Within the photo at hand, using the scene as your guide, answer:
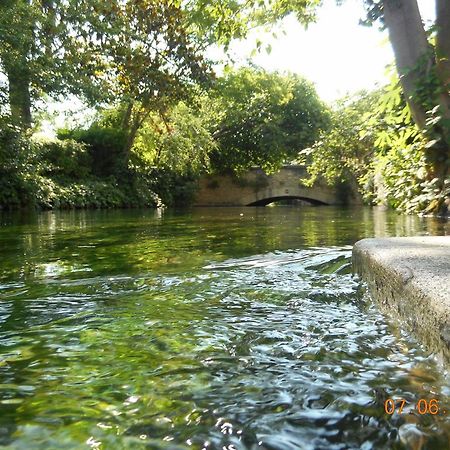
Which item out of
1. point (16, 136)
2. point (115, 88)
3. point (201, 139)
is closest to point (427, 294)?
point (16, 136)

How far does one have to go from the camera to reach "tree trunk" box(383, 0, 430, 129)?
6.10 m

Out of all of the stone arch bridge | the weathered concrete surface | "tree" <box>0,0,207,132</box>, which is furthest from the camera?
the stone arch bridge

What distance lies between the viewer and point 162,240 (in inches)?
184

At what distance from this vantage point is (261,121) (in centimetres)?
2961

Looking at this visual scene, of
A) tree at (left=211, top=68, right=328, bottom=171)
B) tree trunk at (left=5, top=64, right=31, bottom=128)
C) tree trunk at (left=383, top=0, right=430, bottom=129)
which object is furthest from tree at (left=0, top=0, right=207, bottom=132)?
tree at (left=211, top=68, right=328, bottom=171)

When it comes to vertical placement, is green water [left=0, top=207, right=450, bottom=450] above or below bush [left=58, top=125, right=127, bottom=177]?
below

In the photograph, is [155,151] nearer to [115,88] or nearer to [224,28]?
[115,88]

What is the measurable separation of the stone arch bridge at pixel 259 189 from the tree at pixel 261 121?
0.81m

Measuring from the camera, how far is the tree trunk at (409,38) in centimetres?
610

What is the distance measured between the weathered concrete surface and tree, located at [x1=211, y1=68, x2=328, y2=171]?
997 inches

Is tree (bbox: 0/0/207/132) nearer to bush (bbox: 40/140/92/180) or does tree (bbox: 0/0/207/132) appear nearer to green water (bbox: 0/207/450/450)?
bush (bbox: 40/140/92/180)

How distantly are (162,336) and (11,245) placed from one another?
10.7 ft

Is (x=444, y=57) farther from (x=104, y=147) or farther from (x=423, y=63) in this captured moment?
(x=104, y=147)

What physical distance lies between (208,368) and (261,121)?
29.3 meters
